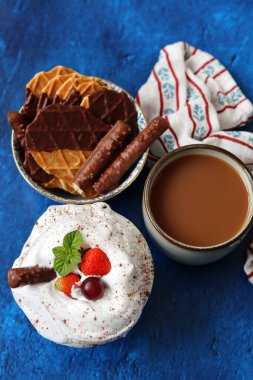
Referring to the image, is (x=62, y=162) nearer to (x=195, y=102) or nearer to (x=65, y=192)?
(x=65, y=192)

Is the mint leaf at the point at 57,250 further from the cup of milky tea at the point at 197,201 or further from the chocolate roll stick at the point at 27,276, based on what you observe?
the cup of milky tea at the point at 197,201

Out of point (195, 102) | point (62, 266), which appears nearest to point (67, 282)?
point (62, 266)

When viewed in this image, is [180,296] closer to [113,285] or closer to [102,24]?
[113,285]

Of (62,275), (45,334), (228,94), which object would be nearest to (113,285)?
(62,275)

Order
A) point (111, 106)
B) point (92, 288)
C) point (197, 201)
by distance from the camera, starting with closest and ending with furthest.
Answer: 1. point (92, 288)
2. point (197, 201)
3. point (111, 106)

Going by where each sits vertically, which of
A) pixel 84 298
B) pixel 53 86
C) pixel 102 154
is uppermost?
pixel 53 86

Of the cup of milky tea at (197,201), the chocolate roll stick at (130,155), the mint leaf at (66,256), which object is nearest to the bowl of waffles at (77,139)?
the chocolate roll stick at (130,155)
